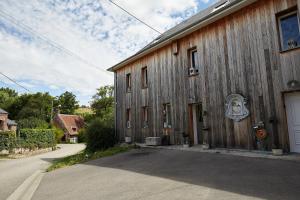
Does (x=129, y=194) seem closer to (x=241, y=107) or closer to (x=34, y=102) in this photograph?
(x=241, y=107)

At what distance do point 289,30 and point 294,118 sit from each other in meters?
2.93

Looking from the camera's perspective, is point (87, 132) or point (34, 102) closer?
point (87, 132)

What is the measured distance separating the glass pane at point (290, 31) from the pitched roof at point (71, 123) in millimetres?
45621

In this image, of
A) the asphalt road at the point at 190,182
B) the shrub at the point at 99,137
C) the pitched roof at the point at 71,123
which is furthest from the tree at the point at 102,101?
the asphalt road at the point at 190,182

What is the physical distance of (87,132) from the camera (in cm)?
1611

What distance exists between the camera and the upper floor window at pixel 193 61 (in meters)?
11.3

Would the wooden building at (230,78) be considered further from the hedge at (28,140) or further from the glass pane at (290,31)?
the hedge at (28,140)

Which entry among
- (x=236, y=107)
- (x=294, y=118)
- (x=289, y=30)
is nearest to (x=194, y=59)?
(x=236, y=107)

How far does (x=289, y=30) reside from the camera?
8.03 metres

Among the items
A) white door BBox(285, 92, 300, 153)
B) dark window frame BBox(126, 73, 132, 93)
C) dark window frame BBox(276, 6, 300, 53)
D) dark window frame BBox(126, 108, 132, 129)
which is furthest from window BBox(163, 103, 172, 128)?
dark window frame BBox(276, 6, 300, 53)

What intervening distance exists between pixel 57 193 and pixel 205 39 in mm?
8279

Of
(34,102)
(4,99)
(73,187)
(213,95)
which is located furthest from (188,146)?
(4,99)

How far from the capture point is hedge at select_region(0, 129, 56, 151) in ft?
68.2

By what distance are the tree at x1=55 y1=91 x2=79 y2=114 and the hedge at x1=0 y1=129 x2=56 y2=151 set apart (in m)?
37.3
